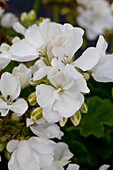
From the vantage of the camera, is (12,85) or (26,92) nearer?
(12,85)

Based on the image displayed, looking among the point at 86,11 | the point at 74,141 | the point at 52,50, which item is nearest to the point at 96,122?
the point at 74,141

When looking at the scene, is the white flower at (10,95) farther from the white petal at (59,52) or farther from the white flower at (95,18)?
the white flower at (95,18)

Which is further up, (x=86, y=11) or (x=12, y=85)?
(x=12, y=85)

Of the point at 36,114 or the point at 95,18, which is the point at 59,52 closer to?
the point at 36,114

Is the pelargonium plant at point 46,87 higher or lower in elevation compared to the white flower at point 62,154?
higher

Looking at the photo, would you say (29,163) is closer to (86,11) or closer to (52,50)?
(52,50)

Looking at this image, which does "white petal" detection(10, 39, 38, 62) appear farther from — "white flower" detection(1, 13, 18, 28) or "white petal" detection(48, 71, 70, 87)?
"white flower" detection(1, 13, 18, 28)

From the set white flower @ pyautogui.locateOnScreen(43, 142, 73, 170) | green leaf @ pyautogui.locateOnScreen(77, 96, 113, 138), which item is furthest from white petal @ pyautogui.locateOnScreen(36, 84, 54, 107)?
green leaf @ pyautogui.locateOnScreen(77, 96, 113, 138)

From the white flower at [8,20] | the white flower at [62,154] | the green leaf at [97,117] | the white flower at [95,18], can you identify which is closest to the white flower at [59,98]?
the white flower at [62,154]
